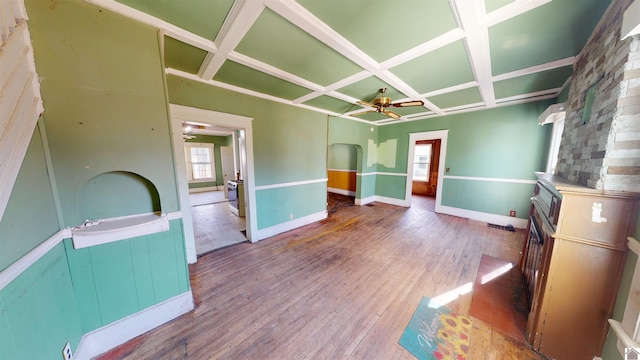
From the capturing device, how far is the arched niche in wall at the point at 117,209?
1381mm

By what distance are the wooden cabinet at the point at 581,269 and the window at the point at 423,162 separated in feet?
20.3

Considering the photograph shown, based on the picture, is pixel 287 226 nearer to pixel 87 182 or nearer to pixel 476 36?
pixel 87 182

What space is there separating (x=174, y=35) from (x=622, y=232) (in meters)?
3.60

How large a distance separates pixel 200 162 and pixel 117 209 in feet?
22.8

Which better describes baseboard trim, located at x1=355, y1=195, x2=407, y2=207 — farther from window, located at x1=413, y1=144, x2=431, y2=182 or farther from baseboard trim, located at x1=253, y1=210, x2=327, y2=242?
window, located at x1=413, y1=144, x2=431, y2=182

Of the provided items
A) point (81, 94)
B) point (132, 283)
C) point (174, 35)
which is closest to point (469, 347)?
point (132, 283)

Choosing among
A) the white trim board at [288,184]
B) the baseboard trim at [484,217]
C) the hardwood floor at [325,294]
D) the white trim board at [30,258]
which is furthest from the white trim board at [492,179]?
the white trim board at [30,258]

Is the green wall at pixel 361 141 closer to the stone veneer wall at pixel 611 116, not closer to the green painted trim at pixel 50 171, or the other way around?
the stone veneer wall at pixel 611 116

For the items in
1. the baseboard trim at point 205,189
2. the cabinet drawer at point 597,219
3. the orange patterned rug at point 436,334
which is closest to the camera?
the cabinet drawer at point 597,219

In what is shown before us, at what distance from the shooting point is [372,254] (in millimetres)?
2889

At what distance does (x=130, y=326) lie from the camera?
5.07 feet

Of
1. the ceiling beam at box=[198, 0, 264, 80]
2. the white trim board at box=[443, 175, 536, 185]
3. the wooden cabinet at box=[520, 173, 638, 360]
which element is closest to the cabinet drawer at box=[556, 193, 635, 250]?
the wooden cabinet at box=[520, 173, 638, 360]

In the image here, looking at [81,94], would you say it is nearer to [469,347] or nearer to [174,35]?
[174,35]

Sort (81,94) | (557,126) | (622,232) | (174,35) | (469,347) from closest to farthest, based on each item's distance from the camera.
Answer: (622,232) → (81,94) → (469,347) → (174,35) → (557,126)
